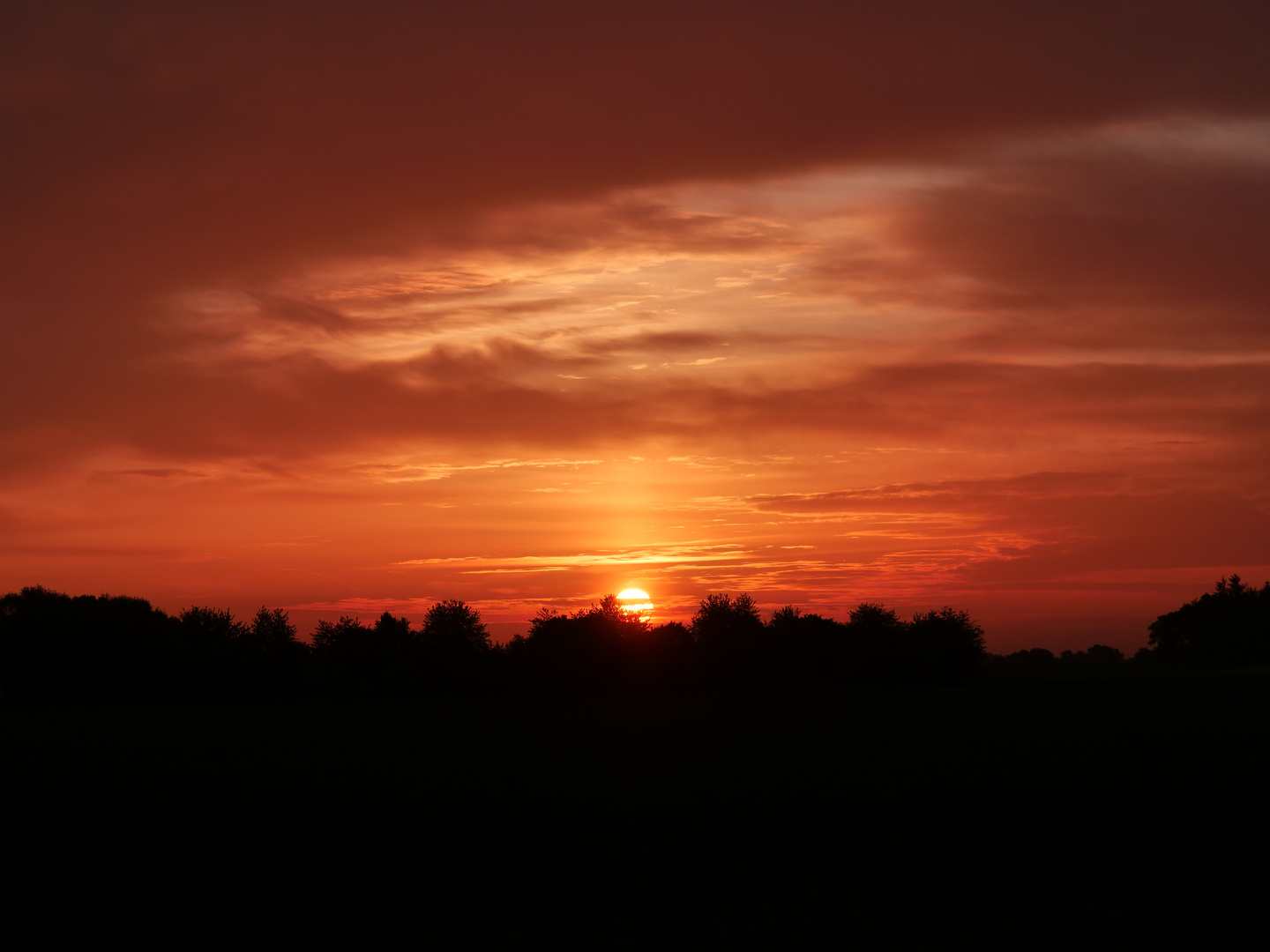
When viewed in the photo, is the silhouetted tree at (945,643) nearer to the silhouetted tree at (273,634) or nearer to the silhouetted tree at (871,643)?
the silhouetted tree at (871,643)

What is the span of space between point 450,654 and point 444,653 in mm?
675

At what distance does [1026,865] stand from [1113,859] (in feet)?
6.56

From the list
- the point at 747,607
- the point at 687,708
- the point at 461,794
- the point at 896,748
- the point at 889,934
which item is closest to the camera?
the point at 889,934

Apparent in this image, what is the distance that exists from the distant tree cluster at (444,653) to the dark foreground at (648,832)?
261ft

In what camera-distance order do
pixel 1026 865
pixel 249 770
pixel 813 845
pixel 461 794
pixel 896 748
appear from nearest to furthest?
pixel 1026 865, pixel 813 845, pixel 461 794, pixel 249 770, pixel 896 748

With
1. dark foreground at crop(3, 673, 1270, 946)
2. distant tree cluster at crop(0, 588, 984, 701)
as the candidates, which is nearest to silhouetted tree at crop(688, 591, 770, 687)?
distant tree cluster at crop(0, 588, 984, 701)

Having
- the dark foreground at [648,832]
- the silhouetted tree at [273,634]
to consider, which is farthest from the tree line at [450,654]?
the dark foreground at [648,832]

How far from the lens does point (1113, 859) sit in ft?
76.1

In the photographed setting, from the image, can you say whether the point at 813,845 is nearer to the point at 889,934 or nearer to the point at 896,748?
the point at 889,934

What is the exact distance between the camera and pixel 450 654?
142 metres

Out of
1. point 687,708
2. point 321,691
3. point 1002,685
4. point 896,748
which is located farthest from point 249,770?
point 1002,685

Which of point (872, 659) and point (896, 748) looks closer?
point (896, 748)

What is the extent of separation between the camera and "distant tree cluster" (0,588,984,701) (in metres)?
133

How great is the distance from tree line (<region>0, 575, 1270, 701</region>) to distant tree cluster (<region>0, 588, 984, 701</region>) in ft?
0.53
